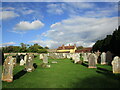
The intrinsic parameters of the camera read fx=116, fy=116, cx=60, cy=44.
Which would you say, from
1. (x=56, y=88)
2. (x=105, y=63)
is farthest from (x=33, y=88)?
(x=105, y=63)

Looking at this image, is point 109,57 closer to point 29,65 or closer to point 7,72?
point 29,65

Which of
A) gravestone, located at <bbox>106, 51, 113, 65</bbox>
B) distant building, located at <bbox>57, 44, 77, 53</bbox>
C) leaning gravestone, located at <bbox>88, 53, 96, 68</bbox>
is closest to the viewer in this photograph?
leaning gravestone, located at <bbox>88, 53, 96, 68</bbox>

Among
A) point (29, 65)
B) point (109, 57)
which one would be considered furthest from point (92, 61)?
point (29, 65)

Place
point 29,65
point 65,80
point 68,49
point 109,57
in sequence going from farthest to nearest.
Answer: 1. point 68,49
2. point 109,57
3. point 29,65
4. point 65,80

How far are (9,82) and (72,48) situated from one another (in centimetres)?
10041

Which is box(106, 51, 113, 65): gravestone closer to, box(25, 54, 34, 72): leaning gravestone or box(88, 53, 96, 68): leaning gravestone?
box(88, 53, 96, 68): leaning gravestone

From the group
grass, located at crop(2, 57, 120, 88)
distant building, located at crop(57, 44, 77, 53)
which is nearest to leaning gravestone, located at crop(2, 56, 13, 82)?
grass, located at crop(2, 57, 120, 88)

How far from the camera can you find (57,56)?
35.6m

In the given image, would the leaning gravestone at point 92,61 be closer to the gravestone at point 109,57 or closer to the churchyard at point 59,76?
the churchyard at point 59,76

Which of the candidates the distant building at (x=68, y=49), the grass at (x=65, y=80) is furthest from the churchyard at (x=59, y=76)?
the distant building at (x=68, y=49)

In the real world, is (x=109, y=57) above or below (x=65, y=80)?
above

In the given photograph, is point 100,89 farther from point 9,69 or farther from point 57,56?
point 57,56

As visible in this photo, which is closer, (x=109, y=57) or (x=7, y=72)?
(x=7, y=72)

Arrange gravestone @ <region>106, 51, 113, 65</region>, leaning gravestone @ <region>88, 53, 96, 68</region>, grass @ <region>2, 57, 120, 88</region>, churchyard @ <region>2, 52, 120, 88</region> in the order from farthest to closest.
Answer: gravestone @ <region>106, 51, 113, 65</region> < leaning gravestone @ <region>88, 53, 96, 68</region> < churchyard @ <region>2, 52, 120, 88</region> < grass @ <region>2, 57, 120, 88</region>
